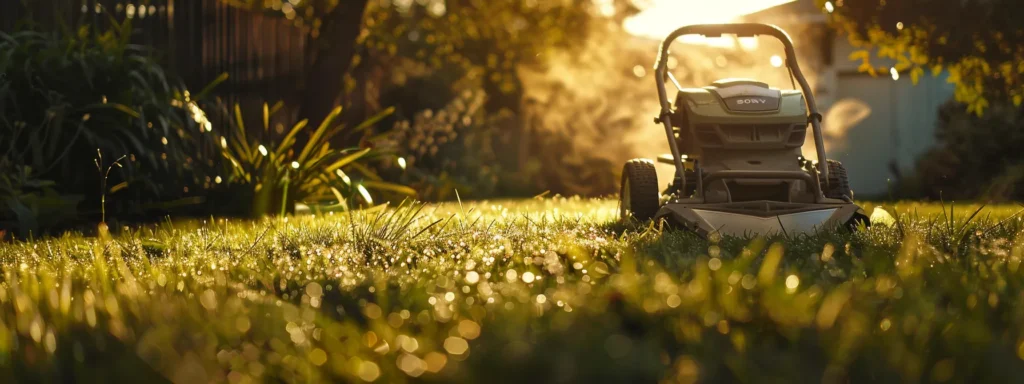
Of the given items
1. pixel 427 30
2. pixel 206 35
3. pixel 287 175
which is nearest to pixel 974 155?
pixel 427 30

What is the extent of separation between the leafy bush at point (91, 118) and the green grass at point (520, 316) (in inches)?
91.5

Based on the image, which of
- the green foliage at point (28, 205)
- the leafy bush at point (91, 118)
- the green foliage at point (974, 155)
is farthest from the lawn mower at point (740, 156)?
the green foliage at point (974, 155)

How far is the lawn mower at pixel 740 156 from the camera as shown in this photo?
18.0ft

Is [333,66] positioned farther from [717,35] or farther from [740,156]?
[740,156]

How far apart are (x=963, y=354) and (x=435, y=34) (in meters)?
11.5

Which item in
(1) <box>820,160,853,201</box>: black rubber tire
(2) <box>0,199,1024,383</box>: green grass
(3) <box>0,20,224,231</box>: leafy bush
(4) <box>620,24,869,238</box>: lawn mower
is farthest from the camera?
(3) <box>0,20,224,231</box>: leafy bush

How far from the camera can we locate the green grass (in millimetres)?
1908

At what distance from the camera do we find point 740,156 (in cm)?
594

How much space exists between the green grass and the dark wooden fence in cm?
407

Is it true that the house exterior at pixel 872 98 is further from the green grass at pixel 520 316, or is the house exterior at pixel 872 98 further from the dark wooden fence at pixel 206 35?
the green grass at pixel 520 316

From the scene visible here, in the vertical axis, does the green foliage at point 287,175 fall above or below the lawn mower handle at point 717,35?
below

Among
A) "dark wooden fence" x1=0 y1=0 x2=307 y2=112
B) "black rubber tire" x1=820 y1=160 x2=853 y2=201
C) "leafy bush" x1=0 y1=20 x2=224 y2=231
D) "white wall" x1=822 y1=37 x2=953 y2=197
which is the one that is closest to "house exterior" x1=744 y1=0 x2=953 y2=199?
"white wall" x1=822 y1=37 x2=953 y2=197

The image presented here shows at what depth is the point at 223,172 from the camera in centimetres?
715

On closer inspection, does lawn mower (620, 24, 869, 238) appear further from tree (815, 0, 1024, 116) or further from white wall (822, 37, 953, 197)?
white wall (822, 37, 953, 197)
